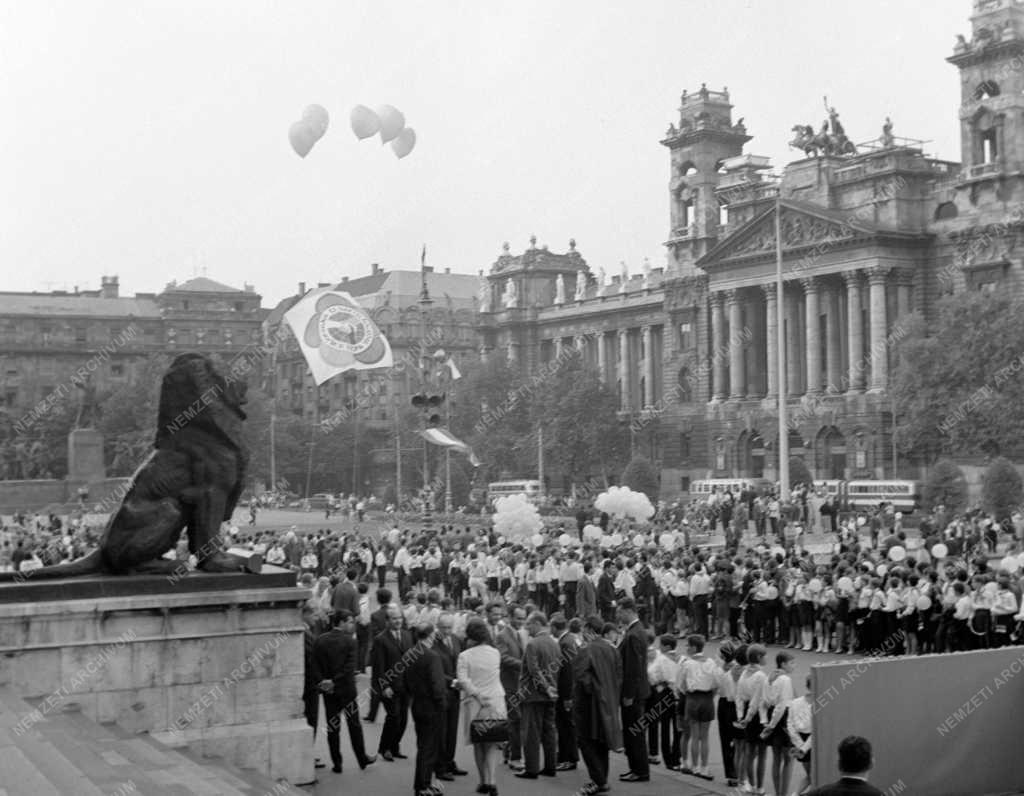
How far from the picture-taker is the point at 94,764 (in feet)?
36.3

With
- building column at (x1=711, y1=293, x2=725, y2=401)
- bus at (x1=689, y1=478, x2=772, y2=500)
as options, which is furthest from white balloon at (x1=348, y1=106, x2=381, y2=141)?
building column at (x1=711, y1=293, x2=725, y2=401)

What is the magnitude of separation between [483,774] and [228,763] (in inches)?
97.7

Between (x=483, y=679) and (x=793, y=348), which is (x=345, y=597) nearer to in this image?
(x=483, y=679)

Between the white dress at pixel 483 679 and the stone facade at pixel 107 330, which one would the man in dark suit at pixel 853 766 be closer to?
the white dress at pixel 483 679

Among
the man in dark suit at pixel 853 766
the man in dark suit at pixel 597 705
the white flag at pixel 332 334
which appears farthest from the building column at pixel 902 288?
the man in dark suit at pixel 853 766

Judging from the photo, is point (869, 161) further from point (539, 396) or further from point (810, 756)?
point (810, 756)

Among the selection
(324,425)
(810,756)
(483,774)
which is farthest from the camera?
Answer: (324,425)

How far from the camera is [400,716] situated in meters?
15.9

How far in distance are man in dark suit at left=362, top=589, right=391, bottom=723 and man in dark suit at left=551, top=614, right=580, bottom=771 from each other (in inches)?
76.4

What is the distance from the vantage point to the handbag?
13922 millimetres

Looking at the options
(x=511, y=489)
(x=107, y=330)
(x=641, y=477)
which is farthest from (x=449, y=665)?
(x=107, y=330)

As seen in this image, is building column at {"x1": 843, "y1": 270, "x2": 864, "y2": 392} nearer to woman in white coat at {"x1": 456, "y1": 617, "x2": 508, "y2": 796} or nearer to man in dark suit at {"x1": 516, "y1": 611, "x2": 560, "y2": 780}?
man in dark suit at {"x1": 516, "y1": 611, "x2": 560, "y2": 780}

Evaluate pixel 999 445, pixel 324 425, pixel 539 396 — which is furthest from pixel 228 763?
pixel 324 425

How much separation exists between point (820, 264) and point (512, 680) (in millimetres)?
64360
